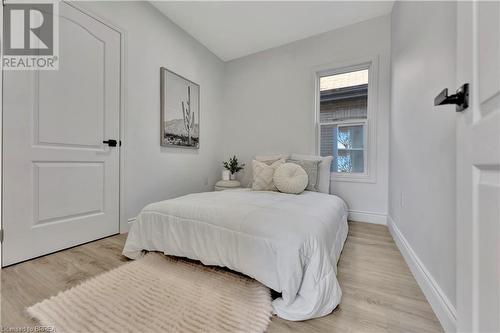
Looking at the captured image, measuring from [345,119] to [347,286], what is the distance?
90.0 inches

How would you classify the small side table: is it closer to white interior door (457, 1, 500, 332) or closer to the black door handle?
the black door handle

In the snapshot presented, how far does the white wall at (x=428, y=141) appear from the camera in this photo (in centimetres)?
102

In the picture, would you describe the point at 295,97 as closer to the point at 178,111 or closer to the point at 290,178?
the point at 290,178

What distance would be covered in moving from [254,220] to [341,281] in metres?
0.73

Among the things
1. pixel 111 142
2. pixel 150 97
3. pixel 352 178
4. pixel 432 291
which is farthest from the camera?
pixel 352 178

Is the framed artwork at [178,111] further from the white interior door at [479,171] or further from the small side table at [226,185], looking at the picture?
the white interior door at [479,171]

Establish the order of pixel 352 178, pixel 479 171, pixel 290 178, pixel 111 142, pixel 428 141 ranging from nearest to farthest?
pixel 479 171 → pixel 428 141 → pixel 111 142 → pixel 290 178 → pixel 352 178

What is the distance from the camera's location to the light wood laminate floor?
104 cm

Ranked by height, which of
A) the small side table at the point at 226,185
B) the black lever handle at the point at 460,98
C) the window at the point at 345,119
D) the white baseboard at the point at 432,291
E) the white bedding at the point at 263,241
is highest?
the window at the point at 345,119

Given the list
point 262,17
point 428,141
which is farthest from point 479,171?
point 262,17

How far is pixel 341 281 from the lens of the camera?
1.42 meters

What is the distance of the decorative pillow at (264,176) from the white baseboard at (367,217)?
121cm

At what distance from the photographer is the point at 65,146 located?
Answer: 1.88 m

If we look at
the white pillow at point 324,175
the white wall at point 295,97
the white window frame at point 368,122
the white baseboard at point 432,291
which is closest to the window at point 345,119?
the white window frame at point 368,122
